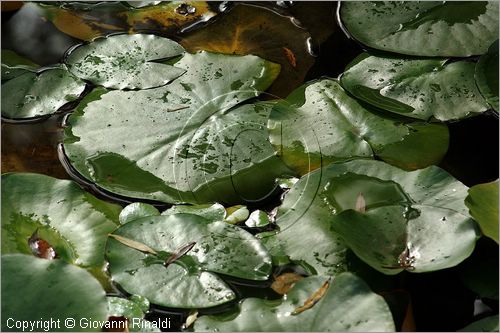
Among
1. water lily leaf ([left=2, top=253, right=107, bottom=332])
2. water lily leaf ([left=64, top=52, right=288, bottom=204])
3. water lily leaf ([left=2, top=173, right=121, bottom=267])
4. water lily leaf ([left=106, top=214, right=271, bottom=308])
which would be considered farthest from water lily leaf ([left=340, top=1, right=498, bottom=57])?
water lily leaf ([left=2, top=253, right=107, bottom=332])

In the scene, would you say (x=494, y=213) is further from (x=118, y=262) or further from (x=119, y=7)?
(x=119, y=7)

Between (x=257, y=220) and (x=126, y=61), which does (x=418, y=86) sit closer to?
(x=257, y=220)

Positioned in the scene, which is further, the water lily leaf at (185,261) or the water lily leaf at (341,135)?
the water lily leaf at (341,135)

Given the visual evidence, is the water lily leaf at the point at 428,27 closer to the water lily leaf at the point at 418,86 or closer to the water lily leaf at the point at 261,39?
the water lily leaf at the point at 418,86

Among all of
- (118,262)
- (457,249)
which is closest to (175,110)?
(118,262)

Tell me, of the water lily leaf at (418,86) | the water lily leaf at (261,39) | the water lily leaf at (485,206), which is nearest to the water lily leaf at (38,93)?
the water lily leaf at (261,39)

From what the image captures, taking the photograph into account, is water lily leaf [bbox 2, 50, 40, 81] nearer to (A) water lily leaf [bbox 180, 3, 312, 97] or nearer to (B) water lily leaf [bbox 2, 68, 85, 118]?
(B) water lily leaf [bbox 2, 68, 85, 118]
